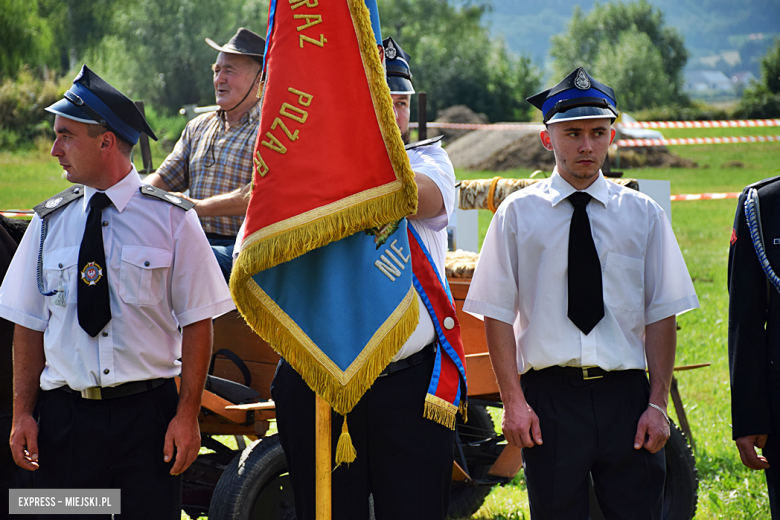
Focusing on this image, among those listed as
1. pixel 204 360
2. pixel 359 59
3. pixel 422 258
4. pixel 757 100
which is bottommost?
pixel 204 360

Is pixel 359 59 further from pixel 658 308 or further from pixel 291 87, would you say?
pixel 658 308

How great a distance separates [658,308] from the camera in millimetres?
2725

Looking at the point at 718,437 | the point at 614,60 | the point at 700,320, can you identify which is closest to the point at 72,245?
the point at 718,437

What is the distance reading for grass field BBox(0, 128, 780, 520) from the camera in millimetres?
4559

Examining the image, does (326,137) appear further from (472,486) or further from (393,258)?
(472,486)

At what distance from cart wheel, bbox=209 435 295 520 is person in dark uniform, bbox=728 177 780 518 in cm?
197

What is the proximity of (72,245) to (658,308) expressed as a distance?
6.91 ft

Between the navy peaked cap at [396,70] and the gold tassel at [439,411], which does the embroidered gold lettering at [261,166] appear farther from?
the gold tassel at [439,411]

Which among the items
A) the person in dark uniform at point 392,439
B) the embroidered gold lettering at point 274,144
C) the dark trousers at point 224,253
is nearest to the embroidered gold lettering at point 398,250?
the person in dark uniform at point 392,439

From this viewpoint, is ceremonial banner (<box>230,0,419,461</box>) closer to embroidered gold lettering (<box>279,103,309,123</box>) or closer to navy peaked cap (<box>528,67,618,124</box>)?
embroidered gold lettering (<box>279,103,309,123</box>)

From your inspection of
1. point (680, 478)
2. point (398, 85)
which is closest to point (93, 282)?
point (398, 85)

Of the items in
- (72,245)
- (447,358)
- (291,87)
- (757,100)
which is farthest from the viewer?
(757,100)

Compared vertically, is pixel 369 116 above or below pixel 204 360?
above

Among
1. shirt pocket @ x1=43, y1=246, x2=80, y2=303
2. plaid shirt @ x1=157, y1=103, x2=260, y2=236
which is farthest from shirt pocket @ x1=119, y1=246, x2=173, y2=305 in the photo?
plaid shirt @ x1=157, y1=103, x2=260, y2=236
